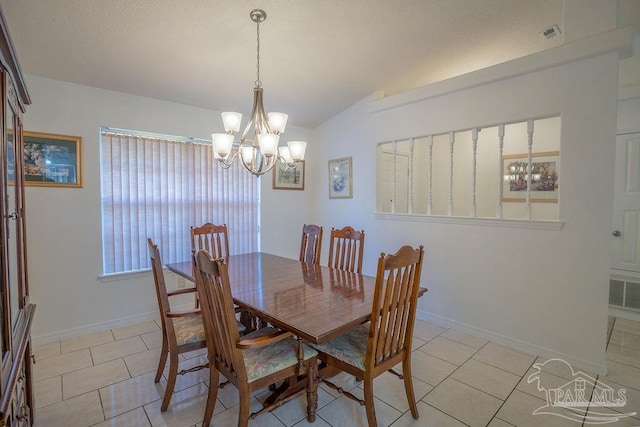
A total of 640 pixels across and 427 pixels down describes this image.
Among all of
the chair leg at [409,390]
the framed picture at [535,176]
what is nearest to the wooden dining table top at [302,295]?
the chair leg at [409,390]

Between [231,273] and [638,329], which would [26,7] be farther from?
[638,329]

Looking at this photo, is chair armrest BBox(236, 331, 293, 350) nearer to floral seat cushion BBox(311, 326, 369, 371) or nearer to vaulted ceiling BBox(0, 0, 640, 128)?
floral seat cushion BBox(311, 326, 369, 371)

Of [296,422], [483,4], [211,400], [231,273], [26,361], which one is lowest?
[296,422]

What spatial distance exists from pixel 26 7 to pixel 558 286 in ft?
13.8

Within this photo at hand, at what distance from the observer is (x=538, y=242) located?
2.52m

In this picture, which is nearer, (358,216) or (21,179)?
(21,179)

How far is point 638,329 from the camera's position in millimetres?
2998

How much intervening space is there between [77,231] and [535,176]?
5077mm

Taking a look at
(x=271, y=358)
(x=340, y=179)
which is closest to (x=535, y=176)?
(x=340, y=179)

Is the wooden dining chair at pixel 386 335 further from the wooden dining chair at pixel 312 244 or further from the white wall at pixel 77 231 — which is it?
the white wall at pixel 77 231

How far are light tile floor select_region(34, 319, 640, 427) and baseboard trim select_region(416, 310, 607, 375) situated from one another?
0.06m

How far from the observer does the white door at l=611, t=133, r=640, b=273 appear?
3.32m

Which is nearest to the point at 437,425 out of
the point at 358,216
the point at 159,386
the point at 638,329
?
the point at 159,386

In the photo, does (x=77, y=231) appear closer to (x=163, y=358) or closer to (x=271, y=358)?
(x=163, y=358)
